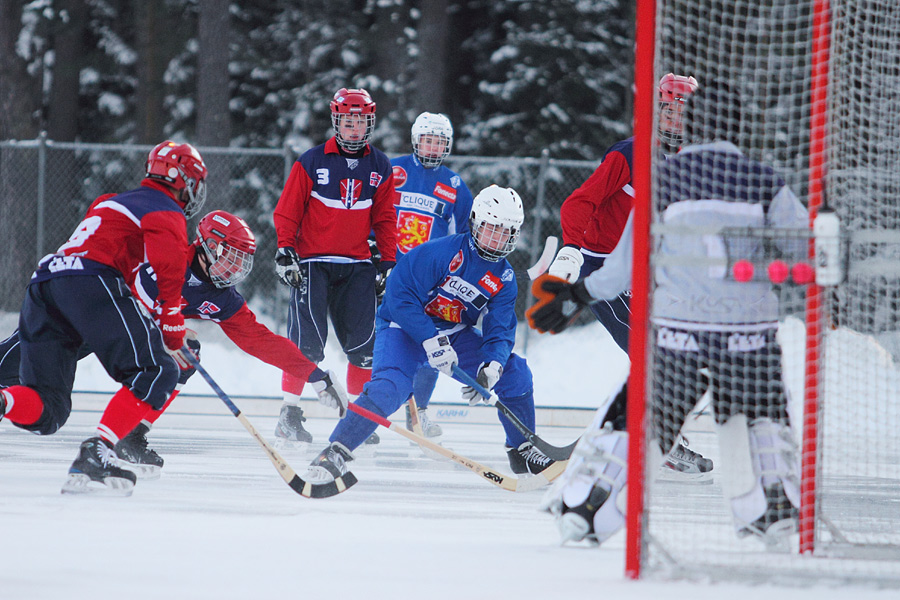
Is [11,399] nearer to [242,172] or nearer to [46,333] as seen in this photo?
[46,333]

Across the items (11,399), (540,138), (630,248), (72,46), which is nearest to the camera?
(630,248)

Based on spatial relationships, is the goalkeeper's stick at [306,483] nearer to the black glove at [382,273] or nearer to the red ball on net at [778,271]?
the red ball on net at [778,271]

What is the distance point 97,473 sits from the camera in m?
3.68

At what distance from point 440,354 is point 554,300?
1.05 metres

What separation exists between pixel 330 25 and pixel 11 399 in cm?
1146

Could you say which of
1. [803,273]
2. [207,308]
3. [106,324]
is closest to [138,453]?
[207,308]

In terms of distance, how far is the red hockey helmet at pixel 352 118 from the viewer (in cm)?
526

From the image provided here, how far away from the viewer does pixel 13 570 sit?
104 inches

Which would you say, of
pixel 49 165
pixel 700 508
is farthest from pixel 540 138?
pixel 700 508

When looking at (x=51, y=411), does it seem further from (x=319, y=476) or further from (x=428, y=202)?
(x=428, y=202)

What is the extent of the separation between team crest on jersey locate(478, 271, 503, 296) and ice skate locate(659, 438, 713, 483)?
3.49 feet

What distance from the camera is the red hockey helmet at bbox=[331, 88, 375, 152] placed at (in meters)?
5.26

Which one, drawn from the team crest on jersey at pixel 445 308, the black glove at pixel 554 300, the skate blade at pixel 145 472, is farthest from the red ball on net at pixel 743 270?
the skate blade at pixel 145 472

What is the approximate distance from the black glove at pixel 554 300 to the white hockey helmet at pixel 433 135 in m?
2.55
